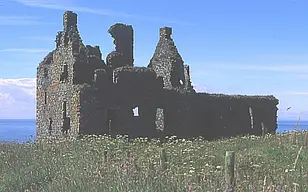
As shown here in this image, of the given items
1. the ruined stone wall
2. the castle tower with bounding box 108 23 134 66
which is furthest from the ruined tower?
the ruined stone wall

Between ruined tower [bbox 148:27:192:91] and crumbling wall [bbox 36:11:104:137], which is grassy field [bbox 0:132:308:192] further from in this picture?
ruined tower [bbox 148:27:192:91]

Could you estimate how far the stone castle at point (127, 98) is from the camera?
106ft

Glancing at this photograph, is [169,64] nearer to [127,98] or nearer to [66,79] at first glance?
[127,98]

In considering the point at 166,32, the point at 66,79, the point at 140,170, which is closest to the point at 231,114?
the point at 166,32

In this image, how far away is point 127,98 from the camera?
33.1m

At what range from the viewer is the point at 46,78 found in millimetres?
39031

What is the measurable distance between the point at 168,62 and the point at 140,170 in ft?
90.8

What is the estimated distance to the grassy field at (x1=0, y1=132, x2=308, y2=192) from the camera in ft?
31.8

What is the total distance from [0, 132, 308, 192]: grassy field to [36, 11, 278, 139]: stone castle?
39.5 ft

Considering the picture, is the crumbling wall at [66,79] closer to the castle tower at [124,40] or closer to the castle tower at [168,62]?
the castle tower at [124,40]

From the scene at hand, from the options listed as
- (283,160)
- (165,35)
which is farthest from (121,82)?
(283,160)

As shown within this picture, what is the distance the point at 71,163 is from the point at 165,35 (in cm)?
2658

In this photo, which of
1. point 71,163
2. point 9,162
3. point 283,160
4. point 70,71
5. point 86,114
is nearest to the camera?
point 71,163

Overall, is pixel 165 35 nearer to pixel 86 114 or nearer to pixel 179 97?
pixel 179 97
